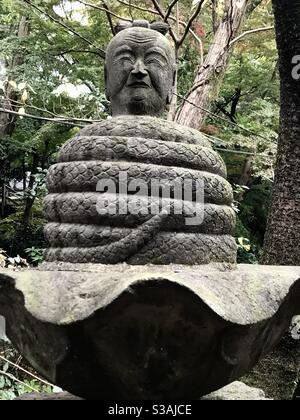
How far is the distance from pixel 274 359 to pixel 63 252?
1.78m

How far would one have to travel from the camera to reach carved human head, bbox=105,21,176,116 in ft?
7.33

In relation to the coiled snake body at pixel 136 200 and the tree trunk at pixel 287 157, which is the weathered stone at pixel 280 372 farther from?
the coiled snake body at pixel 136 200

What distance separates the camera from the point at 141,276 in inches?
54.8

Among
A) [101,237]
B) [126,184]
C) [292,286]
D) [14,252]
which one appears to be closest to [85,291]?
[101,237]

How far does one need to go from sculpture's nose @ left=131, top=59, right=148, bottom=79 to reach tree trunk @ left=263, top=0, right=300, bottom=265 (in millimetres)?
1467

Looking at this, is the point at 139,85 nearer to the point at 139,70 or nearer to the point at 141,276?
the point at 139,70

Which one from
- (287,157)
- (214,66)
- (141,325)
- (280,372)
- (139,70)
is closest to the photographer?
(141,325)

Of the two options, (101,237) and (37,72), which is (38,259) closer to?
(37,72)

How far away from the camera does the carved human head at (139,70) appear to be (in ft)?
7.33

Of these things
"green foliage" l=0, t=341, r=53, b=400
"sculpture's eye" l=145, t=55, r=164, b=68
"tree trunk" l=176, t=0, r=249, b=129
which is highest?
"tree trunk" l=176, t=0, r=249, b=129

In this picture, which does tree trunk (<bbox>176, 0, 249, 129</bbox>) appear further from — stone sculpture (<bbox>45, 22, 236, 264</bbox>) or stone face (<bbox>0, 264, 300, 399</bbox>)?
stone face (<bbox>0, 264, 300, 399</bbox>)

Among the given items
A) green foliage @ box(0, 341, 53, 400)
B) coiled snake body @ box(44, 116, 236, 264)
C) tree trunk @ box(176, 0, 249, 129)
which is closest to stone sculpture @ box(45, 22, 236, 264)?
coiled snake body @ box(44, 116, 236, 264)

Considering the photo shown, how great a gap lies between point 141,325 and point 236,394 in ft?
3.02

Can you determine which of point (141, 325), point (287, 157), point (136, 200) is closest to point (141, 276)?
point (141, 325)
